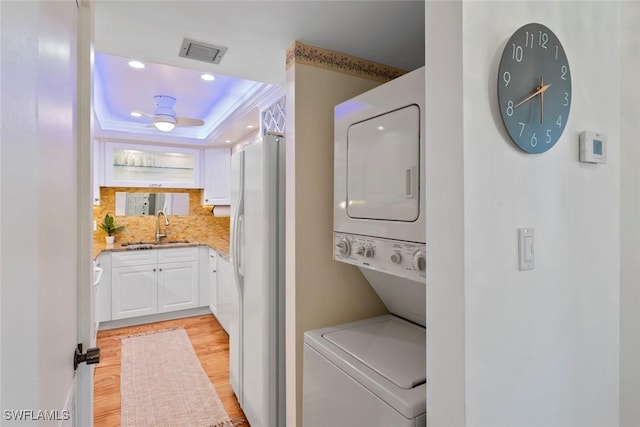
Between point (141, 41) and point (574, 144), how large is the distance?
2076mm

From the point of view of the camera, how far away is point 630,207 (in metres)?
1.27

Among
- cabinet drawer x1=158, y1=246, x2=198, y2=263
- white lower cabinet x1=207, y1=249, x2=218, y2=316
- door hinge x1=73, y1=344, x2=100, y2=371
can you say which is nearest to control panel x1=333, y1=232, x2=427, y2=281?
door hinge x1=73, y1=344, x2=100, y2=371

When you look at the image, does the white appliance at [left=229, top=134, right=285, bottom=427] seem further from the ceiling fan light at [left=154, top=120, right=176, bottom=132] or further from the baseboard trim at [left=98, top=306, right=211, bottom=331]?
the baseboard trim at [left=98, top=306, right=211, bottom=331]

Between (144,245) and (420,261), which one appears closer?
(420,261)

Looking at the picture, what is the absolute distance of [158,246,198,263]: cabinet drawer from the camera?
4.23 meters

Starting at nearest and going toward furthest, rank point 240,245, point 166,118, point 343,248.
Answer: point 343,248 < point 240,245 < point 166,118

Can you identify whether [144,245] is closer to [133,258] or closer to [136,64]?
[133,258]

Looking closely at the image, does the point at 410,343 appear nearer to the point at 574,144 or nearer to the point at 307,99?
the point at 574,144

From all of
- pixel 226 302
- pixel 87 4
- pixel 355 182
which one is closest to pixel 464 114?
pixel 355 182

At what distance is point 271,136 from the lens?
1980mm

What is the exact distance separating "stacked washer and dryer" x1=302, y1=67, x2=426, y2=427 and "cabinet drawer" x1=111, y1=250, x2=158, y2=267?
10.5ft

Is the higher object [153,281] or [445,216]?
[445,216]

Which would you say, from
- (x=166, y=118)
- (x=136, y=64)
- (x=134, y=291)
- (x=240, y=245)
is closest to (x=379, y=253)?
(x=240, y=245)

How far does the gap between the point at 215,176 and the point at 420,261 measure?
4178 millimetres
